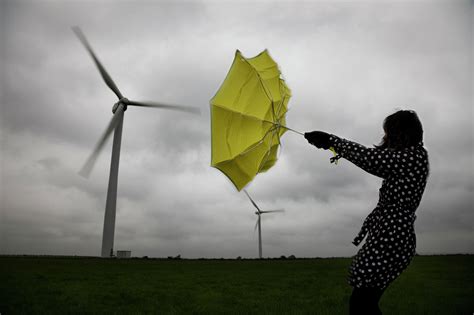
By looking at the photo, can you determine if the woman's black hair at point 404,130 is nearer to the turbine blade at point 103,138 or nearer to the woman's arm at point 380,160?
the woman's arm at point 380,160

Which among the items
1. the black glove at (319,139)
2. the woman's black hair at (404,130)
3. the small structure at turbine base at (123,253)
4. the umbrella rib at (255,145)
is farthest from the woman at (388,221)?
the small structure at turbine base at (123,253)

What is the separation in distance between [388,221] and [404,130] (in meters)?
1.05

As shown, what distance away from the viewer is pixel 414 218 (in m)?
4.37

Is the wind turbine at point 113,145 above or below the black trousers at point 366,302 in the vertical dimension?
above

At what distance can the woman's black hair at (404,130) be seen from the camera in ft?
14.7

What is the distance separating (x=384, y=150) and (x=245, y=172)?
9.29ft

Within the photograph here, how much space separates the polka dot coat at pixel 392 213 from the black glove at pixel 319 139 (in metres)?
0.37

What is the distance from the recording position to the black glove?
180 inches

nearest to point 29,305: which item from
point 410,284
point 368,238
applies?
point 368,238

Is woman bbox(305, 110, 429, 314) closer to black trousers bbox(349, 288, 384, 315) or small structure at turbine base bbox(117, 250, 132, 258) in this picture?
black trousers bbox(349, 288, 384, 315)

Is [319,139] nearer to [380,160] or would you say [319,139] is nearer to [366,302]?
[380,160]

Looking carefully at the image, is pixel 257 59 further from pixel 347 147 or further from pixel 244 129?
pixel 347 147

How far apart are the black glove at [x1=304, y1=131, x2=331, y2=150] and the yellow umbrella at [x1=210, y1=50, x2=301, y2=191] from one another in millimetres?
1740

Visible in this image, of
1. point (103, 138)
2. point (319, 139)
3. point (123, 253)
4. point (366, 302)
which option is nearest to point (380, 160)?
point (319, 139)
